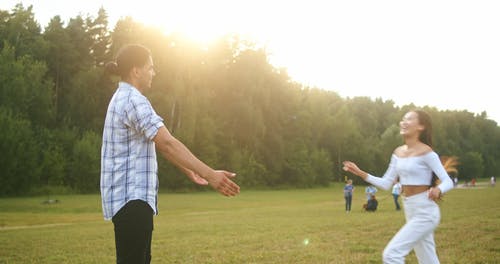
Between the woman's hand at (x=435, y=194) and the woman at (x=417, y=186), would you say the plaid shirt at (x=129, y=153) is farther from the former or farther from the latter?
the woman's hand at (x=435, y=194)

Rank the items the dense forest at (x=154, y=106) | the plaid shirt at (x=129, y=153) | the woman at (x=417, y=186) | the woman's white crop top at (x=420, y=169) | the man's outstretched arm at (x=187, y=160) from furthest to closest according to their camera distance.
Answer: the dense forest at (x=154, y=106)
the woman's white crop top at (x=420, y=169)
the woman at (x=417, y=186)
the plaid shirt at (x=129, y=153)
the man's outstretched arm at (x=187, y=160)

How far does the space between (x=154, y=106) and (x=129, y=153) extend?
56.1 meters

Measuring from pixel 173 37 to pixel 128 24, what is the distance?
21.1 feet

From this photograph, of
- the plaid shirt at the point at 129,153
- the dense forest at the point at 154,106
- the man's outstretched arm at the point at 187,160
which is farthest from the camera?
the dense forest at the point at 154,106

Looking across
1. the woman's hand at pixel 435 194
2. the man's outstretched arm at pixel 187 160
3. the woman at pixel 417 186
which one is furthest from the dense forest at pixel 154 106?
the man's outstretched arm at pixel 187 160

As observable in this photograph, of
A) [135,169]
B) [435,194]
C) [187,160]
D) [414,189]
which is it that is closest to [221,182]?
[187,160]

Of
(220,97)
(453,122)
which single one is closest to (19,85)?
(220,97)

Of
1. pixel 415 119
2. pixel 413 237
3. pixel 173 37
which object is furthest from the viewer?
pixel 173 37

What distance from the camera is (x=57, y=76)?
64.0 m

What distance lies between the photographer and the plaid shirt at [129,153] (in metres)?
3.85

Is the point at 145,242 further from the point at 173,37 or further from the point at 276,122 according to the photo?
the point at 276,122

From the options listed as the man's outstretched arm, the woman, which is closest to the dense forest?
the woman

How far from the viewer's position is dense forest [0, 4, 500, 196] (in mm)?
51250

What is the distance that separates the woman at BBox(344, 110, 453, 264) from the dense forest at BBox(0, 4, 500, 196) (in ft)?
140
